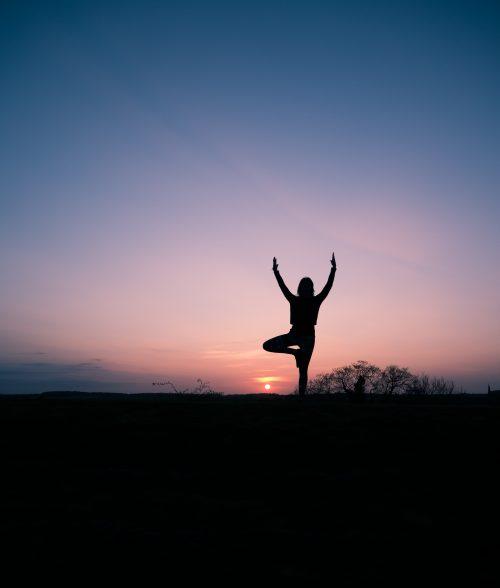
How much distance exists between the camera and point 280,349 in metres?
→ 10.1

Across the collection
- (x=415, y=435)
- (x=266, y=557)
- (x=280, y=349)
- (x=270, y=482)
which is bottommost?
(x=266, y=557)

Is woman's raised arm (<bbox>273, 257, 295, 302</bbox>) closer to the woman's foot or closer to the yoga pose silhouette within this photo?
the yoga pose silhouette

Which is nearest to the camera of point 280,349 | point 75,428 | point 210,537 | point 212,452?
point 210,537

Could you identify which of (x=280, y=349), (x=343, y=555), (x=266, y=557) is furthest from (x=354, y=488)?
(x=280, y=349)

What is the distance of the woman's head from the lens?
10359 mm

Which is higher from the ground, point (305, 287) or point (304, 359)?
point (305, 287)

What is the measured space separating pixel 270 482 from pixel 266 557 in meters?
1.28

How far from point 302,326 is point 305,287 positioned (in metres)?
0.83

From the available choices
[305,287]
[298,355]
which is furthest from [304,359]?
[305,287]

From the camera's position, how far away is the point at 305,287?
10383 millimetres

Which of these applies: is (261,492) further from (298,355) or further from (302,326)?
(302,326)

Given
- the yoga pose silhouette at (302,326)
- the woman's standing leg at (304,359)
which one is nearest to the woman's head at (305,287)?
the yoga pose silhouette at (302,326)

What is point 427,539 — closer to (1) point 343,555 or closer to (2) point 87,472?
(1) point 343,555

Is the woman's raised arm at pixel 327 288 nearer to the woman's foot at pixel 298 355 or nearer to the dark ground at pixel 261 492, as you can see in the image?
the woman's foot at pixel 298 355
